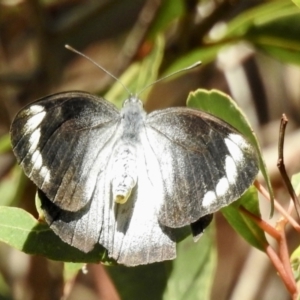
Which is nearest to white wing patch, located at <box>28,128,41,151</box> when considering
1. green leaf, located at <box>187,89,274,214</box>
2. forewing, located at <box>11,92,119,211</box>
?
forewing, located at <box>11,92,119,211</box>

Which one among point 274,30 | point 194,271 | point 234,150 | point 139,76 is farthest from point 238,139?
point 274,30

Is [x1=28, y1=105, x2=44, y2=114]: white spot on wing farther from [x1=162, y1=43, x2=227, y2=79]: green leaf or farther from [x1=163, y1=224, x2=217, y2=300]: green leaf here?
[x1=162, y1=43, x2=227, y2=79]: green leaf

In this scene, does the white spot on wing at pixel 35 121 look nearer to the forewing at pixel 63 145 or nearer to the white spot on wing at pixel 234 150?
the forewing at pixel 63 145

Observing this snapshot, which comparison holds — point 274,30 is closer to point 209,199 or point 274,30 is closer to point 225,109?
point 225,109

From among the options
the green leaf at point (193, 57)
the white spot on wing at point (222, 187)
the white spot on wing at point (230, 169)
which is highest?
the green leaf at point (193, 57)

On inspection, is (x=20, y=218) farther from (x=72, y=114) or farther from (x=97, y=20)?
(x=97, y=20)

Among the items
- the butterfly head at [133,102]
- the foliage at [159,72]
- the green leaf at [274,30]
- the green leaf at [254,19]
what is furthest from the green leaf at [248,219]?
the green leaf at [254,19]
